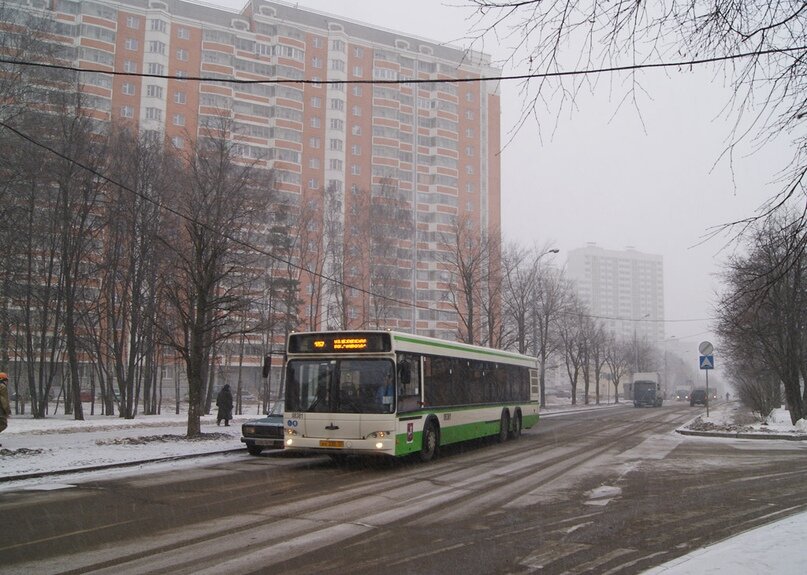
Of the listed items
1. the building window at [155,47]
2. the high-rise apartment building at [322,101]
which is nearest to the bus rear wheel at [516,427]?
the high-rise apartment building at [322,101]

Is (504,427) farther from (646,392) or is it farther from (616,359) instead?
(616,359)

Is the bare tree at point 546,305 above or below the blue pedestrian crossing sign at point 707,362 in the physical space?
above

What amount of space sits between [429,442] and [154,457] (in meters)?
6.61

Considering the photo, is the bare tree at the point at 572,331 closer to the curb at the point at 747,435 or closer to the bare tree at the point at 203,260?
the curb at the point at 747,435

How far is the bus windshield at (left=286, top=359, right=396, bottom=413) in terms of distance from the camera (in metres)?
13.7

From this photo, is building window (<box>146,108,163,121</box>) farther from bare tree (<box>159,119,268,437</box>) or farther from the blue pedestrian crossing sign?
the blue pedestrian crossing sign

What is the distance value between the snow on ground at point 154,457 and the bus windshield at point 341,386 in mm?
3337

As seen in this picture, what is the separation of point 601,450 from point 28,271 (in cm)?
2643

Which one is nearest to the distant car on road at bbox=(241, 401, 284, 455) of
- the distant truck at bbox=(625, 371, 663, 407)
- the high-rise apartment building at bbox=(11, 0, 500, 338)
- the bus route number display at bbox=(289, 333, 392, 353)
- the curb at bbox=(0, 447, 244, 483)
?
the curb at bbox=(0, 447, 244, 483)

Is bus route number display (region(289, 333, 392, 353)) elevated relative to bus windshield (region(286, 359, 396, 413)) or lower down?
elevated

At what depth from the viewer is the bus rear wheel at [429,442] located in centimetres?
1501

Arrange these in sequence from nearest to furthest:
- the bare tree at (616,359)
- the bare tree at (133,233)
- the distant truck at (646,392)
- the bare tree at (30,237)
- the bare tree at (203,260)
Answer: the bare tree at (203,260) < the bare tree at (30,237) < the bare tree at (133,233) < the distant truck at (646,392) < the bare tree at (616,359)

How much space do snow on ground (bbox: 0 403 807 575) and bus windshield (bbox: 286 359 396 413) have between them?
3.34 m

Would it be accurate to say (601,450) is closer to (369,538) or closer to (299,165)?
(369,538)
